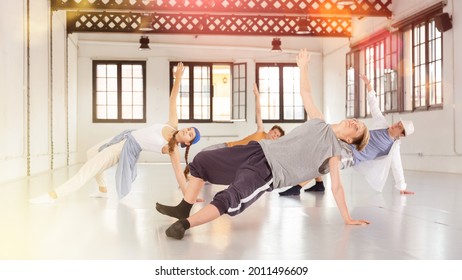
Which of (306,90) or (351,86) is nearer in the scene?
(306,90)

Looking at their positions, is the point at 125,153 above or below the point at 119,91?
below

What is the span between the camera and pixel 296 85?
17.7 m

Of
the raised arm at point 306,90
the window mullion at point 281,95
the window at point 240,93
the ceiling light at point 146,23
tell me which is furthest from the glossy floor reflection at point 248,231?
the window mullion at point 281,95

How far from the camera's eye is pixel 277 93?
17562 millimetres

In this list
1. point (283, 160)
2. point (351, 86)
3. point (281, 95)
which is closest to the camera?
point (283, 160)

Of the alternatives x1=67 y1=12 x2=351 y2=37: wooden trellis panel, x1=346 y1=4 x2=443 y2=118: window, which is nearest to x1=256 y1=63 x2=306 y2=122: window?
x1=67 y1=12 x2=351 y2=37: wooden trellis panel

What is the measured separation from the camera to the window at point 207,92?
17.2m

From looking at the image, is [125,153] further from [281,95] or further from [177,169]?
[281,95]

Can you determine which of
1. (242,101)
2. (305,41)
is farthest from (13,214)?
(305,41)

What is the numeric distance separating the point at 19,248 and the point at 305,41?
15378 millimetres

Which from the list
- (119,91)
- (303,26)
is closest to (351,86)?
(303,26)

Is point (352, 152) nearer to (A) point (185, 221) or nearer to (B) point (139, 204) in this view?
(B) point (139, 204)

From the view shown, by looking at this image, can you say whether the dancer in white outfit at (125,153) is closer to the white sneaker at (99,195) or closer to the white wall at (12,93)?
the white sneaker at (99,195)

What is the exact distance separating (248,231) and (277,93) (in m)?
14.2
